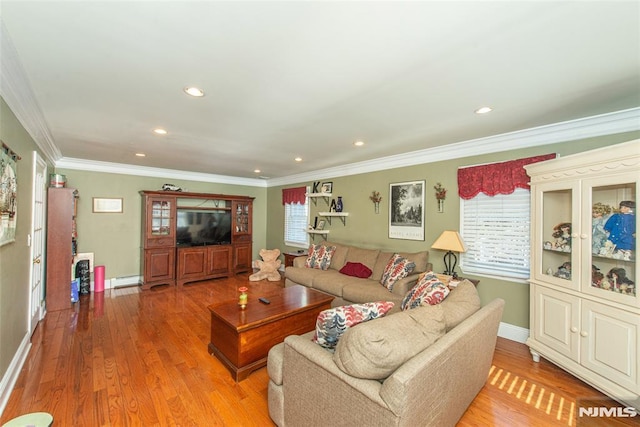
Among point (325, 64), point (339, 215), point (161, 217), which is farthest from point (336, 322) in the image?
point (161, 217)

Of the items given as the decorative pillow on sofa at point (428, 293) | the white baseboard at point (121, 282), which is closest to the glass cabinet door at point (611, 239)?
the decorative pillow on sofa at point (428, 293)

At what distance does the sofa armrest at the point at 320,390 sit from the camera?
4.08 feet

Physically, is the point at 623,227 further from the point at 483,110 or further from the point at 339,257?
the point at 339,257

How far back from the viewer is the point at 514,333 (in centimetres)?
312

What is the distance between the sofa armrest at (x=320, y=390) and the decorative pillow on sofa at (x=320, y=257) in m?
2.95

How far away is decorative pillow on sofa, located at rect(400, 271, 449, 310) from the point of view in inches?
80.7

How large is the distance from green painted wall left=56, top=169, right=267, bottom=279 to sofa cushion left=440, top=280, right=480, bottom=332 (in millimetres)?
5691

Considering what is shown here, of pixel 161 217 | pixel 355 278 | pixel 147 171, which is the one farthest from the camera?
pixel 147 171

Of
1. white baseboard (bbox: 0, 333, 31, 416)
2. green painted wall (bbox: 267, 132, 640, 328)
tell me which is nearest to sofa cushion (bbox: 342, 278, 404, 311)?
green painted wall (bbox: 267, 132, 640, 328)

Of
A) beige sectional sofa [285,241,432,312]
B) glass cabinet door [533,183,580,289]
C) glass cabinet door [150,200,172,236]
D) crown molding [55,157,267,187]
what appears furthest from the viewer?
glass cabinet door [150,200,172,236]

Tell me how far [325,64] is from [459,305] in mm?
1862

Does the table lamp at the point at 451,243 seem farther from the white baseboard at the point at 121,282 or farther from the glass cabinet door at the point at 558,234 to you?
the white baseboard at the point at 121,282

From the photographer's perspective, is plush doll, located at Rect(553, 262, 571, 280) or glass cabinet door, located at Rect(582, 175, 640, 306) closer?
glass cabinet door, located at Rect(582, 175, 640, 306)

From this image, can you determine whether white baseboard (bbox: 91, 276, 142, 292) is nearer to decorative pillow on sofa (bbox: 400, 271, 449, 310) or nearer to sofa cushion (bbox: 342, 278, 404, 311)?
sofa cushion (bbox: 342, 278, 404, 311)
